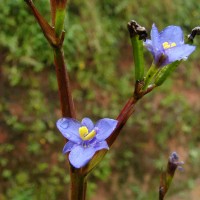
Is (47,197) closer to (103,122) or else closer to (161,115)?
(161,115)

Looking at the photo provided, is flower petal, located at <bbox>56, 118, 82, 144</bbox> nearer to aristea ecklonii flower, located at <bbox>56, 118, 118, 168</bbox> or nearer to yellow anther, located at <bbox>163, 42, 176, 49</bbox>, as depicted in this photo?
aristea ecklonii flower, located at <bbox>56, 118, 118, 168</bbox>

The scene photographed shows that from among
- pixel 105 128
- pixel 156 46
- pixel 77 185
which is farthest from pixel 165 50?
pixel 77 185

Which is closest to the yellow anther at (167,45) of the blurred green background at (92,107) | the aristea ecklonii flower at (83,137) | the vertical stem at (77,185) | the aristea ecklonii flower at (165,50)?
the aristea ecklonii flower at (165,50)

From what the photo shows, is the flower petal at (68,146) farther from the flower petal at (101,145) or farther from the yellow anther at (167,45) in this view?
the yellow anther at (167,45)

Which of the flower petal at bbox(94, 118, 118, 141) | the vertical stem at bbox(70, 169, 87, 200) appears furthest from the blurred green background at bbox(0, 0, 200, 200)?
the flower petal at bbox(94, 118, 118, 141)

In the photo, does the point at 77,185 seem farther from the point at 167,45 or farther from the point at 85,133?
the point at 167,45

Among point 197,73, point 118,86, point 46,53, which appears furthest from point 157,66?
point 197,73

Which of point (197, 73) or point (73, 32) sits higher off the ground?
point (73, 32)
